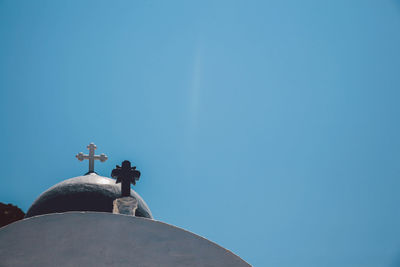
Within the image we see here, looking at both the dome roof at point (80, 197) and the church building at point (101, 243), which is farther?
the dome roof at point (80, 197)

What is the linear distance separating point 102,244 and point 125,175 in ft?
6.52

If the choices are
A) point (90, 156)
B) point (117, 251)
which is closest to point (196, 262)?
point (117, 251)

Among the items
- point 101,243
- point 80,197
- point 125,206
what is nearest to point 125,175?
point 125,206

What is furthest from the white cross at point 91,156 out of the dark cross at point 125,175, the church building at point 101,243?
the church building at point 101,243

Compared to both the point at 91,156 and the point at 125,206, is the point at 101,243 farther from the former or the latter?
the point at 91,156

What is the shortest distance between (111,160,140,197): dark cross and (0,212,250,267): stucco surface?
1727 mm

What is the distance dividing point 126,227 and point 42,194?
5.57m

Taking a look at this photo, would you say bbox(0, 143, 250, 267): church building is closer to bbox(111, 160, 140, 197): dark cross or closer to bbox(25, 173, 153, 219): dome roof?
bbox(111, 160, 140, 197): dark cross

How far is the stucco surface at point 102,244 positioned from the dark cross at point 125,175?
5.67ft

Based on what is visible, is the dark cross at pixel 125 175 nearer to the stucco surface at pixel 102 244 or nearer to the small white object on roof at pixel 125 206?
the small white object on roof at pixel 125 206

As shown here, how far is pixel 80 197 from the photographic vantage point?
7160 mm

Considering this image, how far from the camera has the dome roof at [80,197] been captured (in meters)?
7.00

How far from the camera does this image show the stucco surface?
2.91 metres

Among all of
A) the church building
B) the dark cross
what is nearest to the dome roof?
the dark cross
